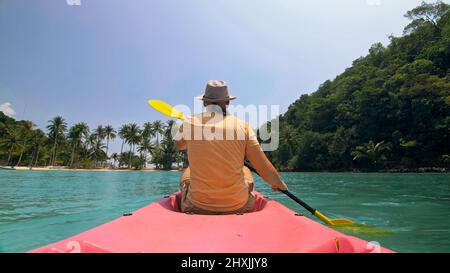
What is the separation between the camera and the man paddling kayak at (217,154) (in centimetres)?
246

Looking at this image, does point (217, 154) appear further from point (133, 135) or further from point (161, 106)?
point (133, 135)

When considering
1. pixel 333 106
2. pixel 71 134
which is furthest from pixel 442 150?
pixel 71 134

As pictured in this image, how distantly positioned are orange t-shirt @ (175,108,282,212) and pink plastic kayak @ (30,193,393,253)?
0.37 metres

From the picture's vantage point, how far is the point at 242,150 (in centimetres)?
257

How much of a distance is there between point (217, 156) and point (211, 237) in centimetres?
80

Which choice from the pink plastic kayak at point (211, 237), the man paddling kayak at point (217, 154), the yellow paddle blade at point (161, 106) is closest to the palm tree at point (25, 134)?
the yellow paddle blade at point (161, 106)

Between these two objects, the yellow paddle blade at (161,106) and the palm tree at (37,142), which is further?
the palm tree at (37,142)

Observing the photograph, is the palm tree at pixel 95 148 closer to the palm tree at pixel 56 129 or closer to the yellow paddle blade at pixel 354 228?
the palm tree at pixel 56 129

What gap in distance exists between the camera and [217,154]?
2.45 m

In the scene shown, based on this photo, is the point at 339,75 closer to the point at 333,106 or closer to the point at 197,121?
the point at 333,106

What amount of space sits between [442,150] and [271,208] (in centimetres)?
3943

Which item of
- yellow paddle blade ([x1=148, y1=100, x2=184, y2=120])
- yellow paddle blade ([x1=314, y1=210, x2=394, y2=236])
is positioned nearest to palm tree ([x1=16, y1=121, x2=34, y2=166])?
yellow paddle blade ([x1=148, y1=100, x2=184, y2=120])

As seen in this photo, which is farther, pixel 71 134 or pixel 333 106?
pixel 71 134

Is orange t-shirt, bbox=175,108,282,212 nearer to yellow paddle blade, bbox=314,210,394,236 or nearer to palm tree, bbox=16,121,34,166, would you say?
yellow paddle blade, bbox=314,210,394,236
